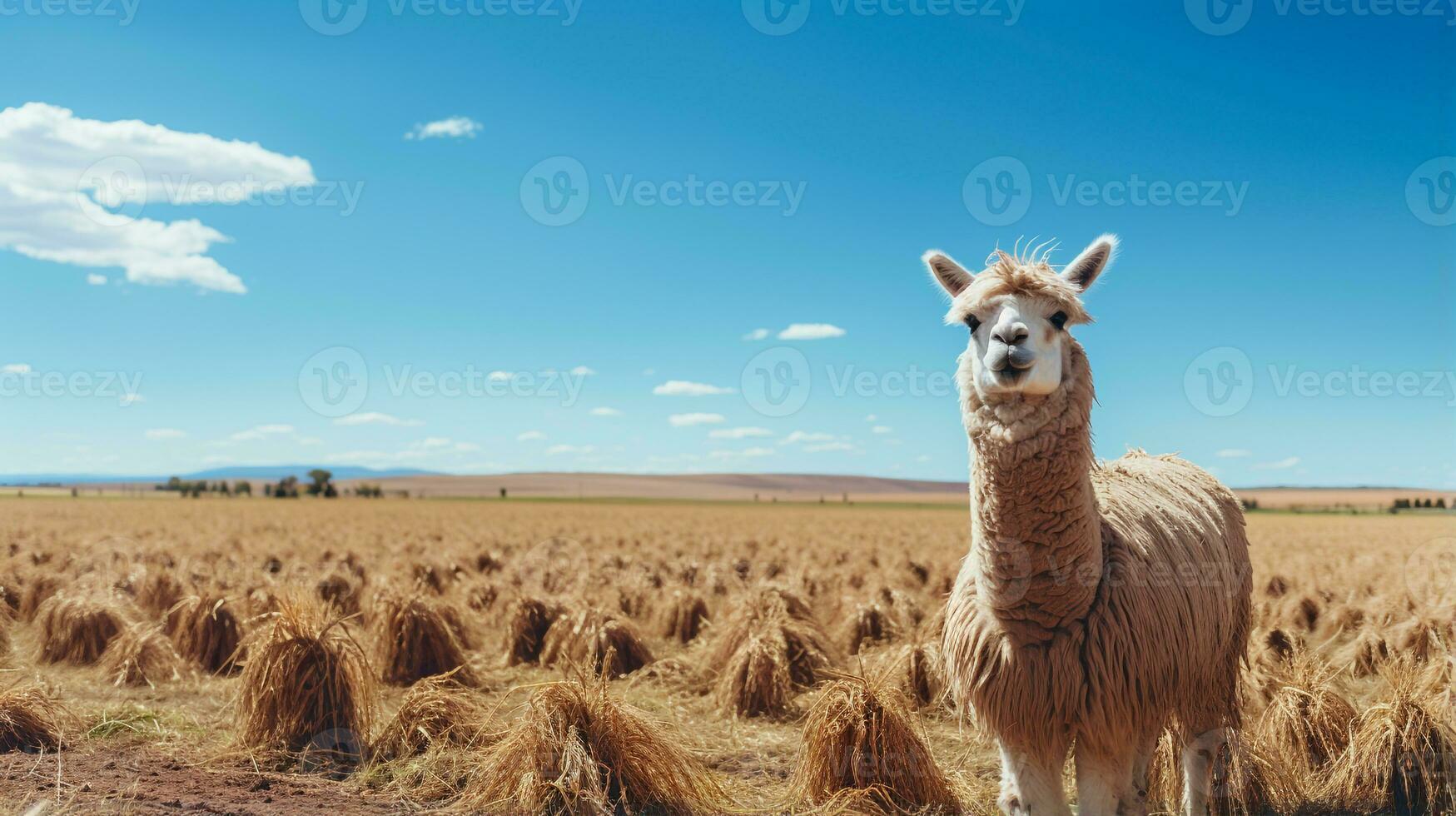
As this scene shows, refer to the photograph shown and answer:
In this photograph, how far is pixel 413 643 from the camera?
336 inches

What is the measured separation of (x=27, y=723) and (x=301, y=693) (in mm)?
1862

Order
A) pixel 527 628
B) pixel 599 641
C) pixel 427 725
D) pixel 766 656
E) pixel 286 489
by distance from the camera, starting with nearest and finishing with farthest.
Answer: pixel 427 725 < pixel 766 656 < pixel 599 641 < pixel 527 628 < pixel 286 489

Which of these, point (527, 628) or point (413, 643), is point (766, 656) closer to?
point (527, 628)

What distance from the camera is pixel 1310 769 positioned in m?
5.48

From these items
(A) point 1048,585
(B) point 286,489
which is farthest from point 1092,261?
(B) point 286,489

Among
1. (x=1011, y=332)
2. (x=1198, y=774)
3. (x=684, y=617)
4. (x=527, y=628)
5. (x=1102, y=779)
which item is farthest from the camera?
(x=684, y=617)

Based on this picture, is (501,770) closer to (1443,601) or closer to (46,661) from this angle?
(46,661)

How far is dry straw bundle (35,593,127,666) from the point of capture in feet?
30.3

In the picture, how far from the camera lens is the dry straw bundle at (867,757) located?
5.07 metres

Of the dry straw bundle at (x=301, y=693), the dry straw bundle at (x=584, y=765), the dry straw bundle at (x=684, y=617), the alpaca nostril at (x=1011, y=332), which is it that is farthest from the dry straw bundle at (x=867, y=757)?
the dry straw bundle at (x=684, y=617)

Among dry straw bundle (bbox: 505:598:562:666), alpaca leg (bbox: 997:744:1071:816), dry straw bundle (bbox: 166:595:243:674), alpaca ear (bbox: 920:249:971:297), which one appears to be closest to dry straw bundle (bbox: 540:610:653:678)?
dry straw bundle (bbox: 505:598:562:666)

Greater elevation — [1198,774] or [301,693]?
[301,693]

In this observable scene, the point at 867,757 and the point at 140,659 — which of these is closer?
the point at 867,757

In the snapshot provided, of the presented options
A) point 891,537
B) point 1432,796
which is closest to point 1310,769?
point 1432,796
